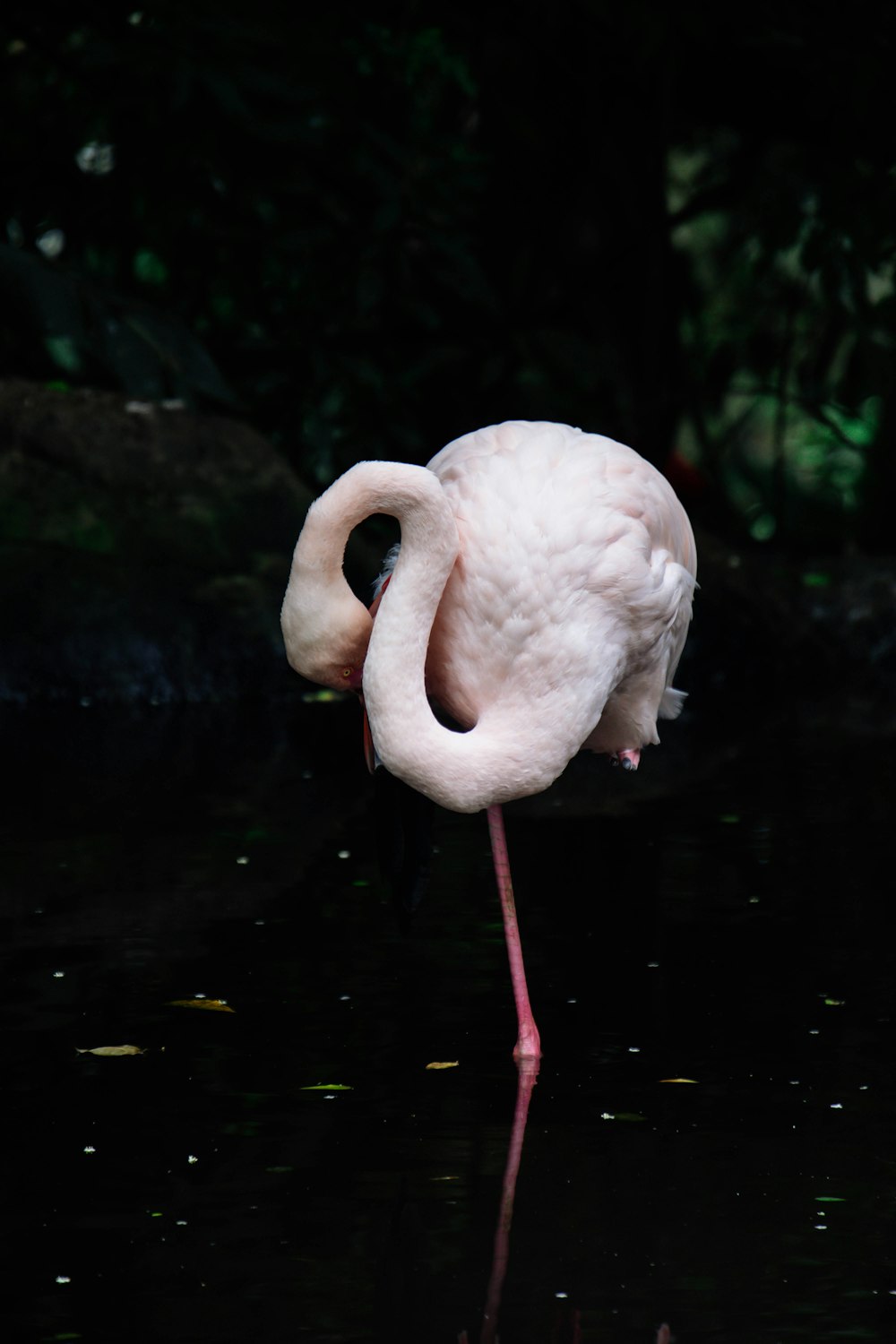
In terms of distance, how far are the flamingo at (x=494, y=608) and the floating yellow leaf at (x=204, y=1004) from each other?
27.2 inches

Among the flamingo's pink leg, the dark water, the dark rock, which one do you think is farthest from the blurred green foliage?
the flamingo's pink leg

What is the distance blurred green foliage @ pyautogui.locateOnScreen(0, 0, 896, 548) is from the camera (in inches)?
346

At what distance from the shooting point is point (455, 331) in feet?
34.0

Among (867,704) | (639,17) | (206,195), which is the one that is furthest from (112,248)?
(867,704)

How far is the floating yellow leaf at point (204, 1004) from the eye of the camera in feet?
14.7

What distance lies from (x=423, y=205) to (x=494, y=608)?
5.40m

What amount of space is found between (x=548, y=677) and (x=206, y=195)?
19.4ft

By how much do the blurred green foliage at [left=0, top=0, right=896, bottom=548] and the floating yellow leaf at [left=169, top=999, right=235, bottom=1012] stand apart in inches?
184

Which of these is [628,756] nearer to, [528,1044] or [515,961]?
[515,961]

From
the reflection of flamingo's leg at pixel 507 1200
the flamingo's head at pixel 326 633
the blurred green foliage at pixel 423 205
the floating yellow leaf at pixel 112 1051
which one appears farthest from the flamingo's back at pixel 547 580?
the blurred green foliage at pixel 423 205

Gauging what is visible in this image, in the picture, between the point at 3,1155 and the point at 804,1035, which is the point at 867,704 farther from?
the point at 3,1155

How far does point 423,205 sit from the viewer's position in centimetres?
908

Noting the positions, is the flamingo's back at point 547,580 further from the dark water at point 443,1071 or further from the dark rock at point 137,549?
the dark rock at point 137,549

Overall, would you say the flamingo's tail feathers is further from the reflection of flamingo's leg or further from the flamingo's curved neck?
the reflection of flamingo's leg
